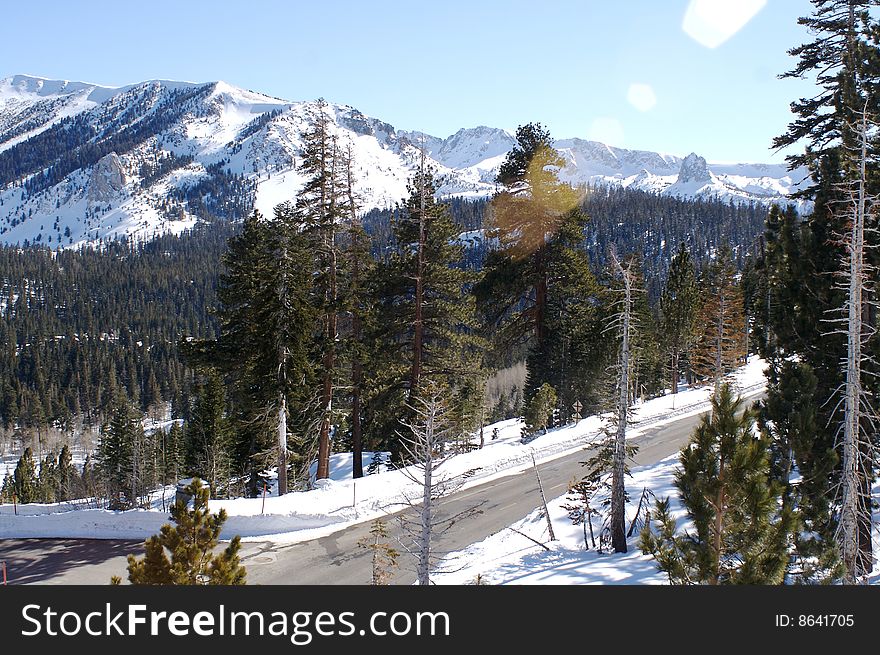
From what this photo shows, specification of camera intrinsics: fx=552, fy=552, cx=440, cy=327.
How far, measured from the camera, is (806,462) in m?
11.4

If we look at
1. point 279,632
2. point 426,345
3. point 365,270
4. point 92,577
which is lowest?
point 92,577

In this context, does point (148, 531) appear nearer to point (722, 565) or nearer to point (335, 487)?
point (335, 487)

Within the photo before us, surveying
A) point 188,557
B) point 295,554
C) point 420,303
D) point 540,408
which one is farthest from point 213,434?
point 188,557

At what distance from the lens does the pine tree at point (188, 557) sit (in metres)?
7.68

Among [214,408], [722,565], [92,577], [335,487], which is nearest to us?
[722,565]

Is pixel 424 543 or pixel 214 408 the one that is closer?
pixel 424 543

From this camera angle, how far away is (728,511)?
9.08 meters

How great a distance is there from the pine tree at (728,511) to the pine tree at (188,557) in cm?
692

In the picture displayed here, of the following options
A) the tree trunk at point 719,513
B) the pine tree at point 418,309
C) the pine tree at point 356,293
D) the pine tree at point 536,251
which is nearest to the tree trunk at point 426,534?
the tree trunk at point 719,513

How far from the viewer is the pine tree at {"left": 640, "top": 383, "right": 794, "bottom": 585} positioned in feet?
27.9

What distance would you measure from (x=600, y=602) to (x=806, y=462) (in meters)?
7.87

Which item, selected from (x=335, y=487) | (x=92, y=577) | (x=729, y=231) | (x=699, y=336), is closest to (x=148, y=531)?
(x=92, y=577)

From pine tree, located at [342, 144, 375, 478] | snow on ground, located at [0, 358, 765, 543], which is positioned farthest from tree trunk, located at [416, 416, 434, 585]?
pine tree, located at [342, 144, 375, 478]

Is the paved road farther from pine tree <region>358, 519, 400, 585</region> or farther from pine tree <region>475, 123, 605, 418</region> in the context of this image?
pine tree <region>475, 123, 605, 418</region>
